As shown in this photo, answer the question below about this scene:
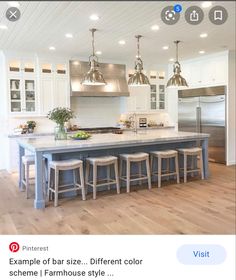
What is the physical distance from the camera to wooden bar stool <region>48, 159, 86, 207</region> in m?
2.99

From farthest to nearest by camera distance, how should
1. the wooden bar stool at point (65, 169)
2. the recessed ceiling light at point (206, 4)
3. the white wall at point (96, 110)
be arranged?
the white wall at point (96, 110) → the wooden bar stool at point (65, 169) → the recessed ceiling light at point (206, 4)

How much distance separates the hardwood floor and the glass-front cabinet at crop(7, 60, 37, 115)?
5.53ft

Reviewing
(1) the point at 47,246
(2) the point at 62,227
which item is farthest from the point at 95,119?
(1) the point at 47,246

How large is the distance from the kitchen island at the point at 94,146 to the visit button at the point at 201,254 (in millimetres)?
2054

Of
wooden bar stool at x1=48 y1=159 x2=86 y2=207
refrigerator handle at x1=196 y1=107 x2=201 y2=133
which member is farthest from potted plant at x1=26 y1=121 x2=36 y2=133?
refrigerator handle at x1=196 y1=107 x2=201 y2=133

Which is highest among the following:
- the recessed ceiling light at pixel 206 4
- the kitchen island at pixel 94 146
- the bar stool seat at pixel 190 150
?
the recessed ceiling light at pixel 206 4

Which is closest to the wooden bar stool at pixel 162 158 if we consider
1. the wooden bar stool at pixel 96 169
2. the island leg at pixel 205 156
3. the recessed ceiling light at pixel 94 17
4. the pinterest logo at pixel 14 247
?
the island leg at pixel 205 156

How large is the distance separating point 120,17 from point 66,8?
1.91ft

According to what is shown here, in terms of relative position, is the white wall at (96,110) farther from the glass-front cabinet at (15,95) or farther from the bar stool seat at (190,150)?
the bar stool seat at (190,150)

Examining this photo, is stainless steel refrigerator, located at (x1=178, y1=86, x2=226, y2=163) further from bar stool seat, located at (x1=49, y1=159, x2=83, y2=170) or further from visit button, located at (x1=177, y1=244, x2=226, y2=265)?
visit button, located at (x1=177, y1=244, x2=226, y2=265)

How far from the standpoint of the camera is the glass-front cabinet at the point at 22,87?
187 inches

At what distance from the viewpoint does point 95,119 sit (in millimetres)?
5742

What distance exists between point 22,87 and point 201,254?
4375 mm

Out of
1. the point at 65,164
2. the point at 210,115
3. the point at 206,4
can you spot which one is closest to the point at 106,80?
the point at 210,115
